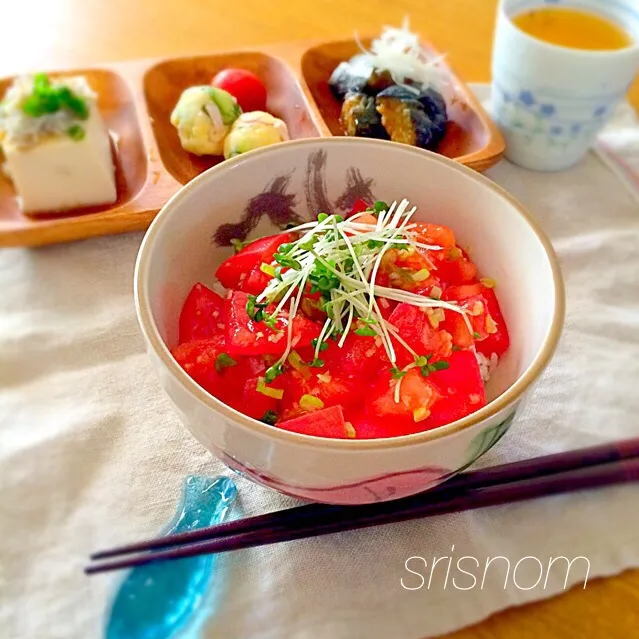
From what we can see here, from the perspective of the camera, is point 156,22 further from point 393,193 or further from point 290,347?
point 290,347

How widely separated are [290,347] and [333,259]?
12 centimetres

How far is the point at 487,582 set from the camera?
72cm

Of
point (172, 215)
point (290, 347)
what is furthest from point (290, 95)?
point (290, 347)

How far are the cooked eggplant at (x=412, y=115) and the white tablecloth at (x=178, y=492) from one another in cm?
37

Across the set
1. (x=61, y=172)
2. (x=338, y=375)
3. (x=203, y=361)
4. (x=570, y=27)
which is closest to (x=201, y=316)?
(x=203, y=361)

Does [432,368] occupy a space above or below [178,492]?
above

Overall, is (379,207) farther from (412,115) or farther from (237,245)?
(412,115)

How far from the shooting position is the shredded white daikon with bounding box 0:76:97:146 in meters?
1.11

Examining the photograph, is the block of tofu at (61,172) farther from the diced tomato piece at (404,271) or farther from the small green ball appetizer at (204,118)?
the diced tomato piece at (404,271)

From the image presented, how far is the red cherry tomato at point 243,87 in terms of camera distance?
132 centimetres

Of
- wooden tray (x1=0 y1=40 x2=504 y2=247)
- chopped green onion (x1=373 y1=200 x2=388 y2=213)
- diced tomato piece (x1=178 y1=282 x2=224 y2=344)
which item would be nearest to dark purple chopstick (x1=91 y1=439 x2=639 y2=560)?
diced tomato piece (x1=178 y1=282 x2=224 y2=344)

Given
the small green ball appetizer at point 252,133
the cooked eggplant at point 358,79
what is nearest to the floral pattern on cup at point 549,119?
the cooked eggplant at point 358,79

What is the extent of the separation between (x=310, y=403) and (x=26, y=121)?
30.6 inches

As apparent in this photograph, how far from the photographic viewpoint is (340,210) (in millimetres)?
911
